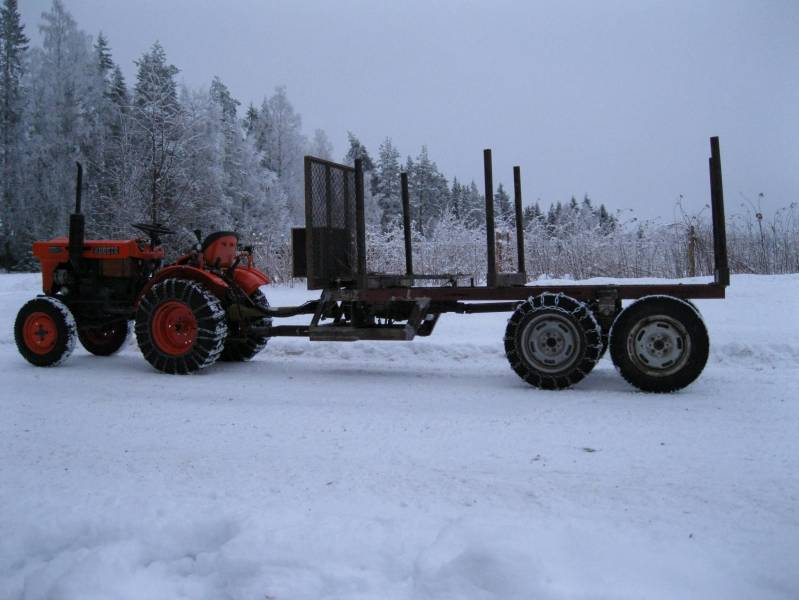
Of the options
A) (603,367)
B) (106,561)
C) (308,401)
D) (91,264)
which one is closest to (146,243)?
(91,264)

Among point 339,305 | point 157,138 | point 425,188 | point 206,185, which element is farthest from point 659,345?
point 425,188

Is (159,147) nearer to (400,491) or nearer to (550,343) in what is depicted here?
(550,343)

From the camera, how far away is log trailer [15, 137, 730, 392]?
5.48 meters

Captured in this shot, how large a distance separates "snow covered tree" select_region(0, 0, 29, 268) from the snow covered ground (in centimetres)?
3441

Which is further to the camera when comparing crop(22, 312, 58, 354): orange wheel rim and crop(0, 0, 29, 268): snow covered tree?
crop(0, 0, 29, 268): snow covered tree

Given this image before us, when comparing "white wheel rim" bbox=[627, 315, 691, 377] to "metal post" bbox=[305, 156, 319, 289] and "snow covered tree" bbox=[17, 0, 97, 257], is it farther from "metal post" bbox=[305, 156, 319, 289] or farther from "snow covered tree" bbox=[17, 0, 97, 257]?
"snow covered tree" bbox=[17, 0, 97, 257]

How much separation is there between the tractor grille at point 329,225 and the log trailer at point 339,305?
15 millimetres

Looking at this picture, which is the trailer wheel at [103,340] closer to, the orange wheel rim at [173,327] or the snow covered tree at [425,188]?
the orange wheel rim at [173,327]

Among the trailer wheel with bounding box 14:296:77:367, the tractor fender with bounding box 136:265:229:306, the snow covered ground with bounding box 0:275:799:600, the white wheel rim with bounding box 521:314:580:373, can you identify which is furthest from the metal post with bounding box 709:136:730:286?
the trailer wheel with bounding box 14:296:77:367

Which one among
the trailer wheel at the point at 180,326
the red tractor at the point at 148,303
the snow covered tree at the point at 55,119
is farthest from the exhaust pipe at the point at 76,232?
the snow covered tree at the point at 55,119

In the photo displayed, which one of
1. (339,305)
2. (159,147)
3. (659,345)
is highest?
(159,147)

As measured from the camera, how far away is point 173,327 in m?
6.94

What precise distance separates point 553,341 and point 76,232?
5707 millimetres

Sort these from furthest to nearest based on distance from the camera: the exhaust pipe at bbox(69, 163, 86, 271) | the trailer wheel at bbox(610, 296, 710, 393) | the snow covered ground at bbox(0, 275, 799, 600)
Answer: the exhaust pipe at bbox(69, 163, 86, 271) → the trailer wheel at bbox(610, 296, 710, 393) → the snow covered ground at bbox(0, 275, 799, 600)
